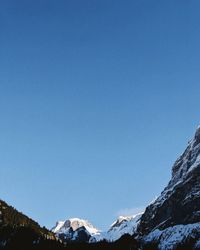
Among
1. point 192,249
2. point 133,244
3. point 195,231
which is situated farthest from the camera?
point 133,244

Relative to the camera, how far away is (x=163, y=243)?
18188cm

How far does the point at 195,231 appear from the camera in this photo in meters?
176

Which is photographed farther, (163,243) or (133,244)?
(133,244)

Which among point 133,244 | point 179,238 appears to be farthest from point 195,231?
point 133,244

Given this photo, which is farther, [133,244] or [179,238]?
[133,244]

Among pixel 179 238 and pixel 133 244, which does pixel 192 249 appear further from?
pixel 133 244

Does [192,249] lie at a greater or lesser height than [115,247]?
lesser

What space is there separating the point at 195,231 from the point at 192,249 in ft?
43.4

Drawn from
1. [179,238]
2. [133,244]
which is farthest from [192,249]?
[133,244]

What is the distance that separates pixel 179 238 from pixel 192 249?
1290 cm

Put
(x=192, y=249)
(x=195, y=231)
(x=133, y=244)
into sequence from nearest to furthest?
1. (x=192, y=249)
2. (x=195, y=231)
3. (x=133, y=244)

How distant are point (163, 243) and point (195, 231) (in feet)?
37.8

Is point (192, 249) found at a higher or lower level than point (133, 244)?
lower

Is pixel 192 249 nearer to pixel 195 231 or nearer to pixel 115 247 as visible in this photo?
pixel 195 231
